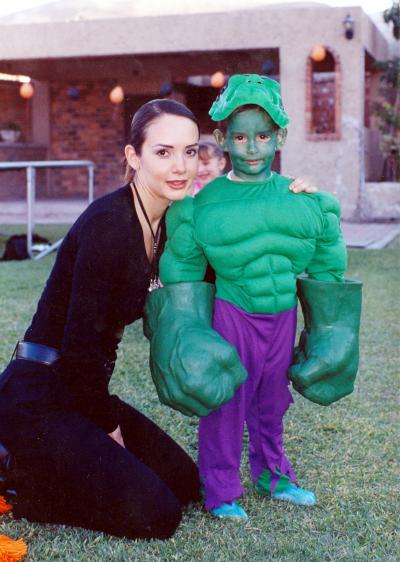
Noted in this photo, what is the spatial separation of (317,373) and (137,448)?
2.30 feet

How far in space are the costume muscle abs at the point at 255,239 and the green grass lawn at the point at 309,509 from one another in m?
0.67

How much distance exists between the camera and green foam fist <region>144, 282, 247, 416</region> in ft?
7.37

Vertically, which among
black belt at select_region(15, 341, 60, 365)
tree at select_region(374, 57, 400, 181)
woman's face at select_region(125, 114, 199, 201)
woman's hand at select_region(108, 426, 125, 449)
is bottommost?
woman's hand at select_region(108, 426, 125, 449)

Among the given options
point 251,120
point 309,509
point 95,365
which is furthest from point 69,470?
point 251,120

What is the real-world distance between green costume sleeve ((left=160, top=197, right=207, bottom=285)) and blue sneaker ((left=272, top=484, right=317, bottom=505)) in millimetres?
773

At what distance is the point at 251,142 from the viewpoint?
91.0 inches

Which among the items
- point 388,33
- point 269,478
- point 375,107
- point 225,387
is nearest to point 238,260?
point 225,387

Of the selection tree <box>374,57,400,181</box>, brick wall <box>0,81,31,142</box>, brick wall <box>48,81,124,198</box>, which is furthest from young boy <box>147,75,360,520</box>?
brick wall <box>0,81,31,142</box>

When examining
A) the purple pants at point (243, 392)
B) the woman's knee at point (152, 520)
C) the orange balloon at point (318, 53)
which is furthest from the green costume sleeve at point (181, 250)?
the orange balloon at point (318, 53)

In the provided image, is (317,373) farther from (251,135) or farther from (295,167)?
(295,167)

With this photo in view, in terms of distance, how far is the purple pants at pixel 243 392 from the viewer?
7.88 ft

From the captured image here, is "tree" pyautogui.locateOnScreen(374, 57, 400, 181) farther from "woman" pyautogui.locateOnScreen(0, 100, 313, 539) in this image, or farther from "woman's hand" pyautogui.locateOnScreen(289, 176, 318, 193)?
"woman" pyautogui.locateOnScreen(0, 100, 313, 539)

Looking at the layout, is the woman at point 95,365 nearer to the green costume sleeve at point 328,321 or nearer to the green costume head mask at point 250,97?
the green costume head mask at point 250,97

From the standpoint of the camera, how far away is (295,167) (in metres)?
12.3
